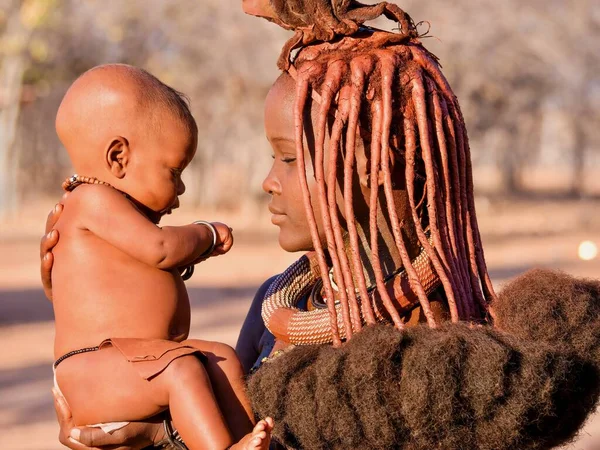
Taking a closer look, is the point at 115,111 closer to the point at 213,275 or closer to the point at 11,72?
the point at 213,275

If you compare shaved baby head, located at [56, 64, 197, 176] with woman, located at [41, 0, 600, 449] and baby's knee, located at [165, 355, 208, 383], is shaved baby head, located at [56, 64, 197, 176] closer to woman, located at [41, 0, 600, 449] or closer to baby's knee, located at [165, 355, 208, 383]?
woman, located at [41, 0, 600, 449]

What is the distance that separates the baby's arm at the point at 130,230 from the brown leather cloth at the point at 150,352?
0.23 metres

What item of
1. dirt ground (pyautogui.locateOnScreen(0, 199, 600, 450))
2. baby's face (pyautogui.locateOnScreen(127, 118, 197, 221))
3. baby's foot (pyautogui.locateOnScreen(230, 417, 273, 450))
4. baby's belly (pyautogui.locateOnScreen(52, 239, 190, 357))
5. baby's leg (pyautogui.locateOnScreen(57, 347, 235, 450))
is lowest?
dirt ground (pyautogui.locateOnScreen(0, 199, 600, 450))

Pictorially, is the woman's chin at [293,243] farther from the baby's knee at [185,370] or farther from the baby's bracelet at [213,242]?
the baby's knee at [185,370]

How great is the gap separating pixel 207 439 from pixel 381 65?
1053 millimetres

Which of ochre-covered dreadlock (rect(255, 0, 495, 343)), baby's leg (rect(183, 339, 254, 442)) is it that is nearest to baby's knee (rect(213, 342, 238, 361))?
baby's leg (rect(183, 339, 254, 442))

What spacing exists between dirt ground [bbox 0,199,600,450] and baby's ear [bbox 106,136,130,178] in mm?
1146

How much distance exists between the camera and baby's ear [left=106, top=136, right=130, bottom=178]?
2.72m

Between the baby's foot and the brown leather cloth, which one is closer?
the baby's foot

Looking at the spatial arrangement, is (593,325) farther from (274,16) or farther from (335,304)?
(274,16)

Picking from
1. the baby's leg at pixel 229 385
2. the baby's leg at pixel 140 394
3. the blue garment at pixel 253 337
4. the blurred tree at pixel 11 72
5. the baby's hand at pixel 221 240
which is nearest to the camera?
the baby's leg at pixel 140 394

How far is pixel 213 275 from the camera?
688 inches

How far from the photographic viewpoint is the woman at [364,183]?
251cm

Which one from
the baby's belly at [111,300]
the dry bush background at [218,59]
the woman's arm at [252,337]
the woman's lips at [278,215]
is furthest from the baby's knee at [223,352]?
the dry bush background at [218,59]
